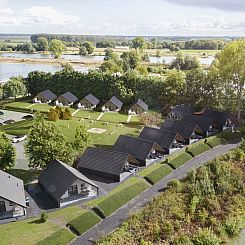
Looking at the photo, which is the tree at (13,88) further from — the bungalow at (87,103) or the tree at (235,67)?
the tree at (235,67)

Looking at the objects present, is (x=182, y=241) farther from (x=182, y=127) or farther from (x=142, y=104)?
(x=142, y=104)

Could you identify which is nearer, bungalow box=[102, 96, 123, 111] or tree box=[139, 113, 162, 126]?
tree box=[139, 113, 162, 126]

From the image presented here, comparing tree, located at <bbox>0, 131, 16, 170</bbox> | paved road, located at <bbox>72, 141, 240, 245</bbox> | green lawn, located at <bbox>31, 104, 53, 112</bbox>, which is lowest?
paved road, located at <bbox>72, 141, 240, 245</bbox>

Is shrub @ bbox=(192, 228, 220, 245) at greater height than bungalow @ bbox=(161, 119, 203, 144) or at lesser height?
lesser

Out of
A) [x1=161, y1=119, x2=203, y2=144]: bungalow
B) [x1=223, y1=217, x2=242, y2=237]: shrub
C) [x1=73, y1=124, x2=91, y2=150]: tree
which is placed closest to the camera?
[x1=223, y1=217, x2=242, y2=237]: shrub

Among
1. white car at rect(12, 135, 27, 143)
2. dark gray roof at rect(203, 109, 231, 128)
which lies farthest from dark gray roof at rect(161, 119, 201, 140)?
white car at rect(12, 135, 27, 143)

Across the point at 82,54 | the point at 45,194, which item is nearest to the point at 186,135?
the point at 45,194

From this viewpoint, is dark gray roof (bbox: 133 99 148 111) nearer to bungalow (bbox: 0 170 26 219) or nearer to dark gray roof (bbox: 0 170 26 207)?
dark gray roof (bbox: 0 170 26 207)

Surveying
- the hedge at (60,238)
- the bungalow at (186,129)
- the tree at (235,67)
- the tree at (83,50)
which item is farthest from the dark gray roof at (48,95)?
the tree at (83,50)
